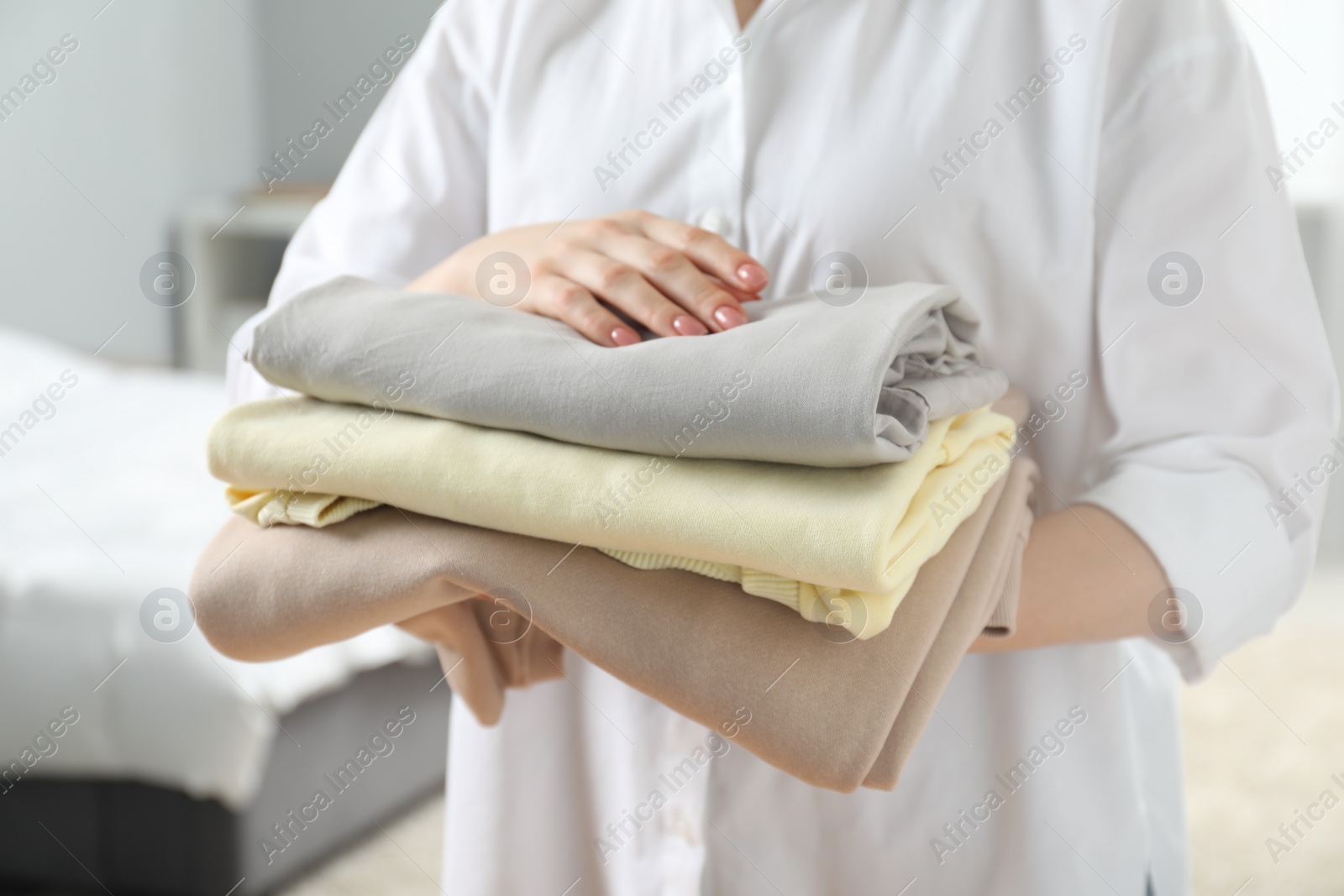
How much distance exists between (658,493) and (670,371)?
0.04 m

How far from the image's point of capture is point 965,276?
0.54 meters

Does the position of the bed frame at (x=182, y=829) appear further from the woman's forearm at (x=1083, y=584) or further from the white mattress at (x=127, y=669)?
the woman's forearm at (x=1083, y=584)

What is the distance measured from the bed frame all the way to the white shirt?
2.51 ft

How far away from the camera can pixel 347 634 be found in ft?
1.47

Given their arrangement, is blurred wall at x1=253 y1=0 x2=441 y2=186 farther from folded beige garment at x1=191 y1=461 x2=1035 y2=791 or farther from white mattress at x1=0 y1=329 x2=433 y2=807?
folded beige garment at x1=191 y1=461 x2=1035 y2=791

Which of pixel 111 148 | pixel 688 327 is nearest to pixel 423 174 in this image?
pixel 688 327

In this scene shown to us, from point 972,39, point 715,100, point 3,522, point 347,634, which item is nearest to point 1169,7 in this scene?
point 972,39

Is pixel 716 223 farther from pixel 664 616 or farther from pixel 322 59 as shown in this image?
pixel 322 59

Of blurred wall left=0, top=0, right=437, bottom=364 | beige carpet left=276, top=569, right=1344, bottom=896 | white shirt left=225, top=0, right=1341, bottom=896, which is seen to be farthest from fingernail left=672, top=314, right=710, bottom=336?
blurred wall left=0, top=0, right=437, bottom=364

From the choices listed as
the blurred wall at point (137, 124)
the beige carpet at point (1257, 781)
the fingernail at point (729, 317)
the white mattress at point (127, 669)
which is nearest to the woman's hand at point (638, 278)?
the fingernail at point (729, 317)

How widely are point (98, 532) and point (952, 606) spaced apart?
128 cm

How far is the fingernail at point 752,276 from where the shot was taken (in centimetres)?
45

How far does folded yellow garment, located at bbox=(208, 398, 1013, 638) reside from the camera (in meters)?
0.36

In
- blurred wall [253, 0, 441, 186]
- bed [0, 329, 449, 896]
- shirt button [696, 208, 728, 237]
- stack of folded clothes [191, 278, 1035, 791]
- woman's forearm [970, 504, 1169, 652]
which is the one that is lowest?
bed [0, 329, 449, 896]
